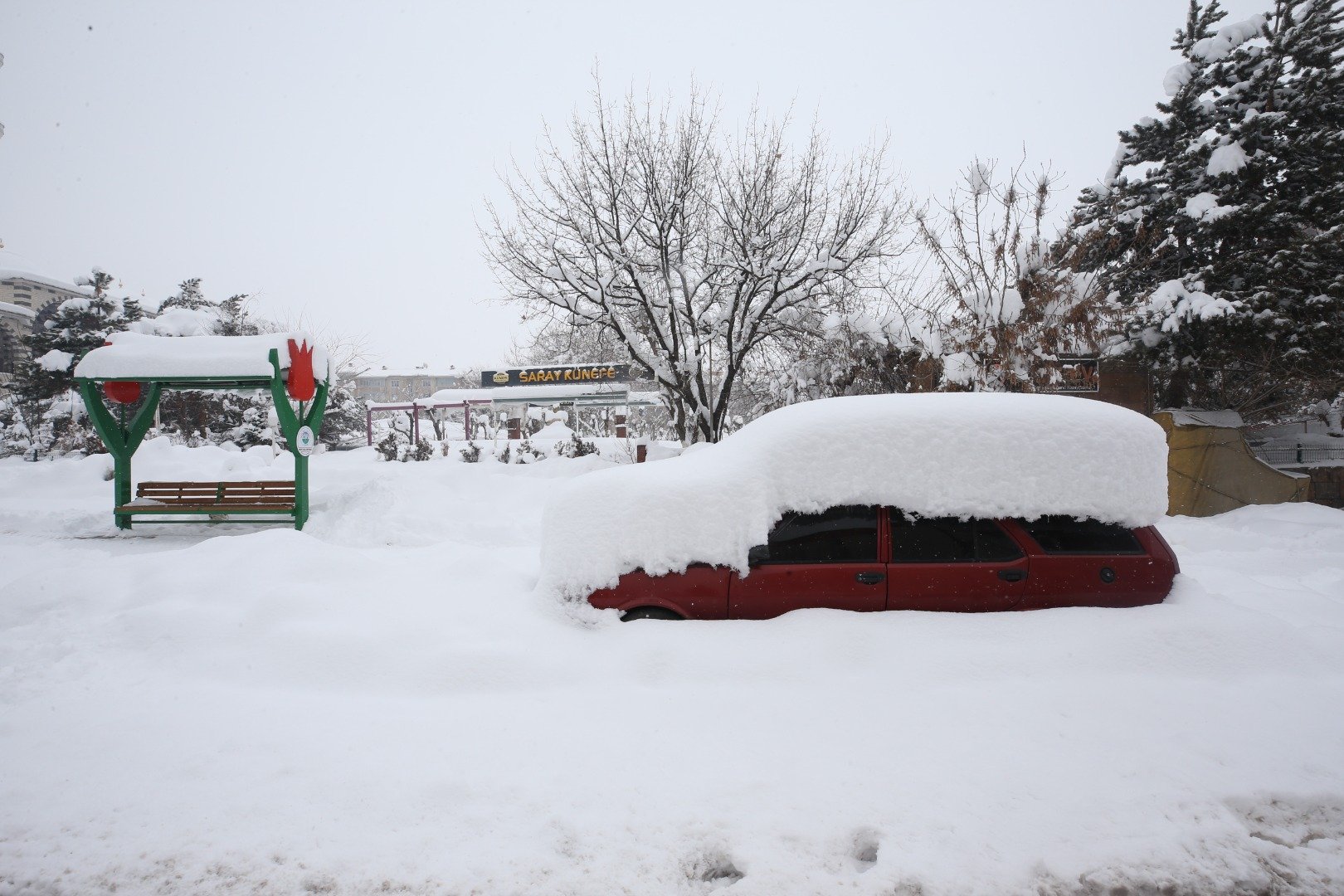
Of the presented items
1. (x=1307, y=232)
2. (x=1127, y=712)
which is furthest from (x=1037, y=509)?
(x=1307, y=232)

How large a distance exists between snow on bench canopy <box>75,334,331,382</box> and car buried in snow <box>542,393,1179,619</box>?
7.14 m

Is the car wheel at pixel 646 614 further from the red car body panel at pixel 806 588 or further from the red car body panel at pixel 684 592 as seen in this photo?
the red car body panel at pixel 806 588

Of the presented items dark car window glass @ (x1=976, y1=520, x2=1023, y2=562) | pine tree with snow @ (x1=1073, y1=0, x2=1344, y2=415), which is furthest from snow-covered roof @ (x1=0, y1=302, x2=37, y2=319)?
pine tree with snow @ (x1=1073, y1=0, x2=1344, y2=415)

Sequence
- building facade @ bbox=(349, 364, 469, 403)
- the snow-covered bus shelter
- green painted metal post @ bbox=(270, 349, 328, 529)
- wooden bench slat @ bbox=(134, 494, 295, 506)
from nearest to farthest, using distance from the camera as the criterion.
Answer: green painted metal post @ bbox=(270, 349, 328, 529) < wooden bench slat @ bbox=(134, 494, 295, 506) < the snow-covered bus shelter < building facade @ bbox=(349, 364, 469, 403)

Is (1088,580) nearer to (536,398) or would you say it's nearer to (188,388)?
(188,388)

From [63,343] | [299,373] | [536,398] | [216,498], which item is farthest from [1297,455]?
[63,343]

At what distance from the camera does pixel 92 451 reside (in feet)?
63.7

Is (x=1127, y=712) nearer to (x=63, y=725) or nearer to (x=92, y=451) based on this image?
(x=63, y=725)

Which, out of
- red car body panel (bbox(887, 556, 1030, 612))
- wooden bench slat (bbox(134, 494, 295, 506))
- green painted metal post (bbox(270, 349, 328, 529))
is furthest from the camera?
wooden bench slat (bbox(134, 494, 295, 506))

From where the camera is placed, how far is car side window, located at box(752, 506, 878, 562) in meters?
3.88

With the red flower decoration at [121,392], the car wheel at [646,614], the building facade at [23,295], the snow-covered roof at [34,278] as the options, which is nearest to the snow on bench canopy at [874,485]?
the car wheel at [646,614]

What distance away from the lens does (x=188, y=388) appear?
30.8ft

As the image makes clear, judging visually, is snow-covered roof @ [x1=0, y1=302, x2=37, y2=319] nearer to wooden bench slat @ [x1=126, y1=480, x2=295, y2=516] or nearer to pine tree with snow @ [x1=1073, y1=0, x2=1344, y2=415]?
wooden bench slat @ [x1=126, y1=480, x2=295, y2=516]

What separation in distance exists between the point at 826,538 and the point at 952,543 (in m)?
0.83
